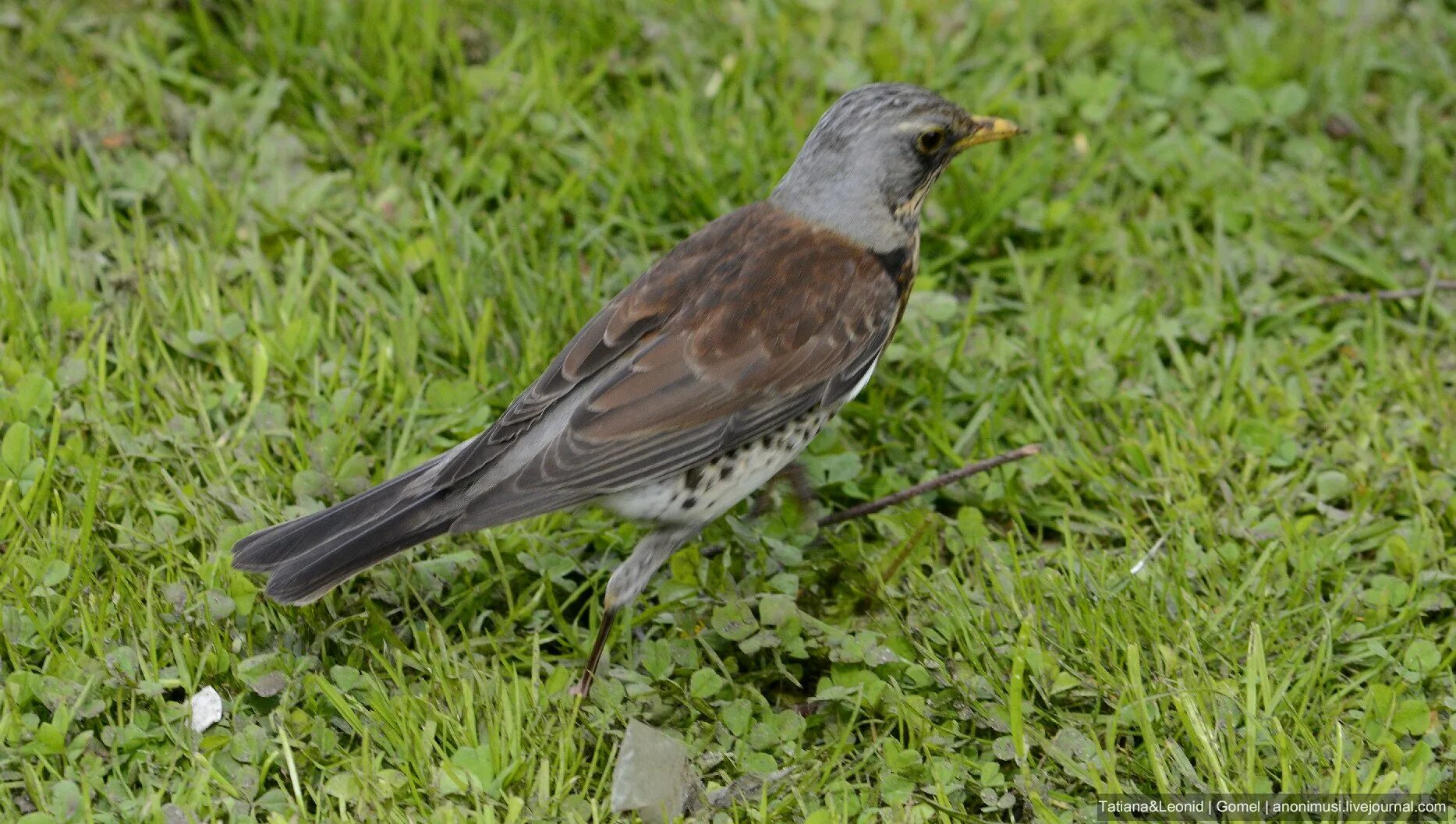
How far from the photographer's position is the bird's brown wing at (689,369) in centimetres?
371

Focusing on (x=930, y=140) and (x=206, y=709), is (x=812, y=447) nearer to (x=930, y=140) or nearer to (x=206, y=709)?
(x=930, y=140)

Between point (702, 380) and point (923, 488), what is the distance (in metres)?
0.90

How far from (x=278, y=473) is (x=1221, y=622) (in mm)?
2627

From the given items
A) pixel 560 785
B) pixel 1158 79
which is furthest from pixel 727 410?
pixel 1158 79

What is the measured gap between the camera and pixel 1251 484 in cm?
456

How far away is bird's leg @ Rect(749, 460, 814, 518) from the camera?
4449 millimetres

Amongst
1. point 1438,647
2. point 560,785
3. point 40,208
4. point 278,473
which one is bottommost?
point 1438,647

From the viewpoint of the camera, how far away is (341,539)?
3.67 m

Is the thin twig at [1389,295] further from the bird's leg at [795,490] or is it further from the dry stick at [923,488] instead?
the bird's leg at [795,490]

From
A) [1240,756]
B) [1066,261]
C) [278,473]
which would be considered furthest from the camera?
[1066,261]

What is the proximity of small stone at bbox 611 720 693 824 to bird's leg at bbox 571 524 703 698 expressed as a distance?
25cm

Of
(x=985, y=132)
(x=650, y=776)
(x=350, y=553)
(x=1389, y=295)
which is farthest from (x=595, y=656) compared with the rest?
(x=1389, y=295)

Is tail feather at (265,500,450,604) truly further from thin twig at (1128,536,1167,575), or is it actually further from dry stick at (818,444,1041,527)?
thin twig at (1128,536,1167,575)

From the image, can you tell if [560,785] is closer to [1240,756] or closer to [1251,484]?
[1240,756]
